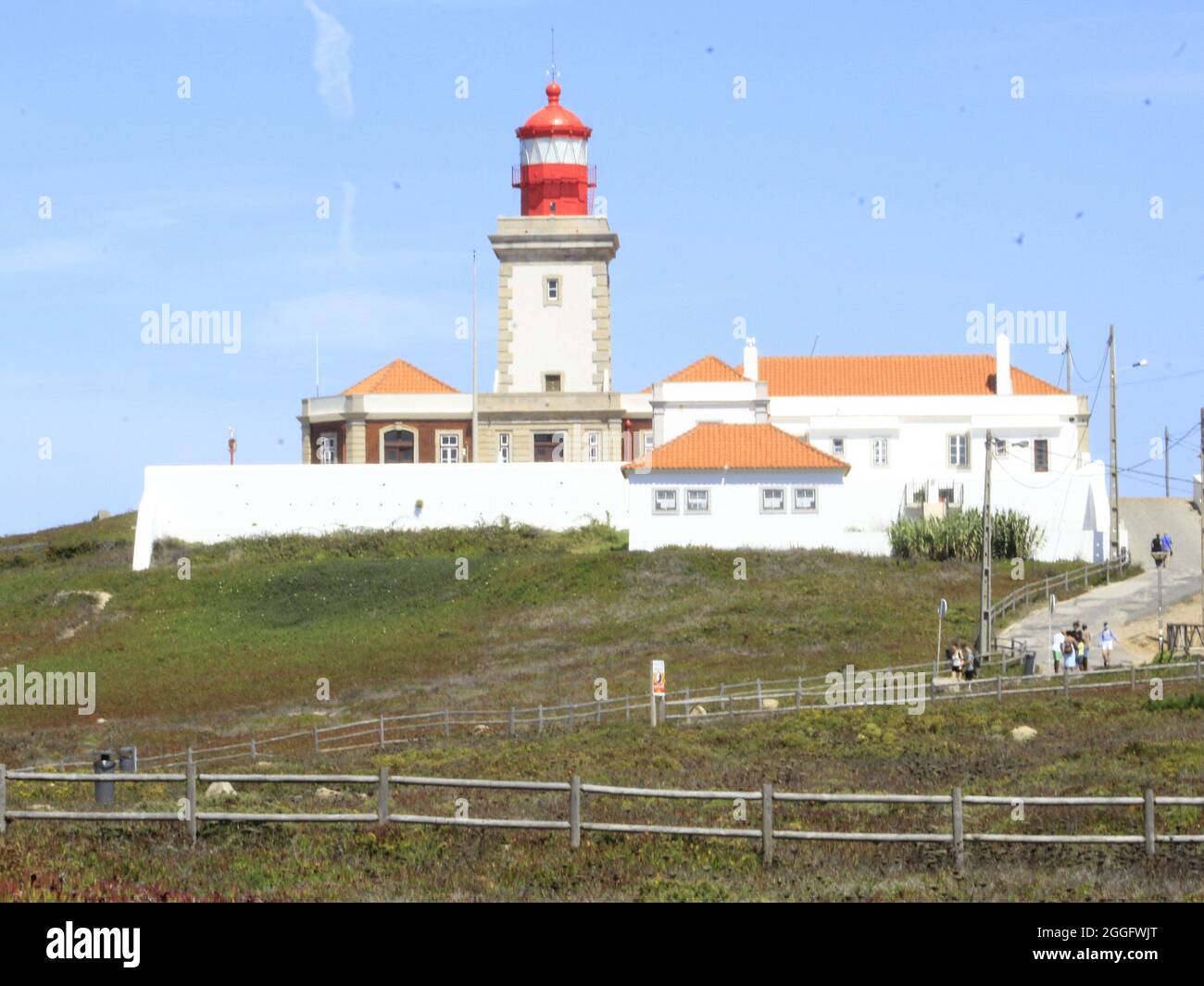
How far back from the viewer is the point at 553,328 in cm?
7656

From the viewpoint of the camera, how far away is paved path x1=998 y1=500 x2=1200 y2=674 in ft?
164

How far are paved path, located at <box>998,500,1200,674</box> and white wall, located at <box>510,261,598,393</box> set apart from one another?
22507mm

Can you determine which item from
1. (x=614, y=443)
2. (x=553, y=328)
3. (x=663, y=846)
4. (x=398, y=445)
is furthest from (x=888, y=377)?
(x=663, y=846)

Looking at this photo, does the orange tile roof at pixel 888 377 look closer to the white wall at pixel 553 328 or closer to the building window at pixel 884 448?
the building window at pixel 884 448

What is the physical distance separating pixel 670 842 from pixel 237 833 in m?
4.90

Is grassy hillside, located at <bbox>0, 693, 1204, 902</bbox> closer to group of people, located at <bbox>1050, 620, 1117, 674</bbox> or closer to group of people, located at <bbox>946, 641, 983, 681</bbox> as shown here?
group of people, located at <bbox>946, 641, 983, 681</bbox>

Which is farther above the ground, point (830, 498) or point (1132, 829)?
point (830, 498)

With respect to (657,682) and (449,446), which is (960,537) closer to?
(449,446)
